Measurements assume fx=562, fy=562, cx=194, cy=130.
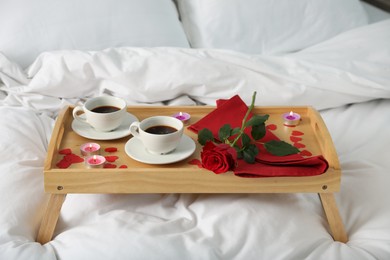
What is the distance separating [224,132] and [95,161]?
28cm

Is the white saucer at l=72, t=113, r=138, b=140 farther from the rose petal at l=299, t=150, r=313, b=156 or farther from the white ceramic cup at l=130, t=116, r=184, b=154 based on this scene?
the rose petal at l=299, t=150, r=313, b=156

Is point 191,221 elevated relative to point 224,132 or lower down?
lower down

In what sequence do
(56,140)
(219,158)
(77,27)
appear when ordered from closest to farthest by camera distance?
1. (219,158)
2. (56,140)
3. (77,27)

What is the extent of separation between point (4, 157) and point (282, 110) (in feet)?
2.23

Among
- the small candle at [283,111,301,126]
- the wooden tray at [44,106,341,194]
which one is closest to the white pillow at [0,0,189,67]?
the small candle at [283,111,301,126]

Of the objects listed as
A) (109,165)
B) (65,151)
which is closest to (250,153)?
(109,165)

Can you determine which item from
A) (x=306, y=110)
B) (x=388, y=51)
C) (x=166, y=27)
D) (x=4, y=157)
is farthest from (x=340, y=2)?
(x=4, y=157)

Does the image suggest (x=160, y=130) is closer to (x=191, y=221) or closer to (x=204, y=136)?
(x=204, y=136)

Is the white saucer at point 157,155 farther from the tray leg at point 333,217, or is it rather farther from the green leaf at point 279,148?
the tray leg at point 333,217

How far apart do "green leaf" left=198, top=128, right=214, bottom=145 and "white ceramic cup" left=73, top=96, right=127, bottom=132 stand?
0.18 m

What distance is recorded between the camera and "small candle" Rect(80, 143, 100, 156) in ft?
3.87

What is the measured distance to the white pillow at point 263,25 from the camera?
1.99 metres

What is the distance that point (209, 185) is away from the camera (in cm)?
110

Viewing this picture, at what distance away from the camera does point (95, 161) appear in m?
1.14
